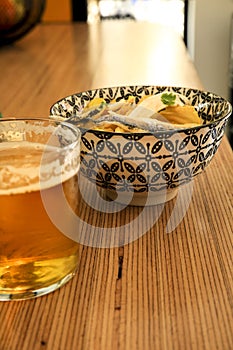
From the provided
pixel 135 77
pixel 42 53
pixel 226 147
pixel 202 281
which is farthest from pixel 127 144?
pixel 42 53

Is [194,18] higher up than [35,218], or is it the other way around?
[35,218]

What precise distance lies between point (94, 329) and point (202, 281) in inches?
5.3

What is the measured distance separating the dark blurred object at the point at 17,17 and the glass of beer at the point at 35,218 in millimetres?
1418

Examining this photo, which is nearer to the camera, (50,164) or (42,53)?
(50,164)

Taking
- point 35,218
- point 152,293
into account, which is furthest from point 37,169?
point 152,293

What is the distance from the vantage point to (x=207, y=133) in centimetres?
79

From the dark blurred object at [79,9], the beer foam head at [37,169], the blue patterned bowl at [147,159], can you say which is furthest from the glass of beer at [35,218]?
the dark blurred object at [79,9]

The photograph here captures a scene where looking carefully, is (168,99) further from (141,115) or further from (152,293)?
(152,293)

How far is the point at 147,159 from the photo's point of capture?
2.50 feet

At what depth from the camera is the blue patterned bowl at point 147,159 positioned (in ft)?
2.47

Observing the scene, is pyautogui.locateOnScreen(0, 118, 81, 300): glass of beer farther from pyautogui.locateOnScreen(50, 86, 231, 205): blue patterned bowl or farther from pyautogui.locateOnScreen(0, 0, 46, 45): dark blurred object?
pyautogui.locateOnScreen(0, 0, 46, 45): dark blurred object

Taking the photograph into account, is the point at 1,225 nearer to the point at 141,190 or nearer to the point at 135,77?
the point at 141,190

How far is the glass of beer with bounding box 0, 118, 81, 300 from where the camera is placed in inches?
23.9

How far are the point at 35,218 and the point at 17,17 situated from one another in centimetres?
151
